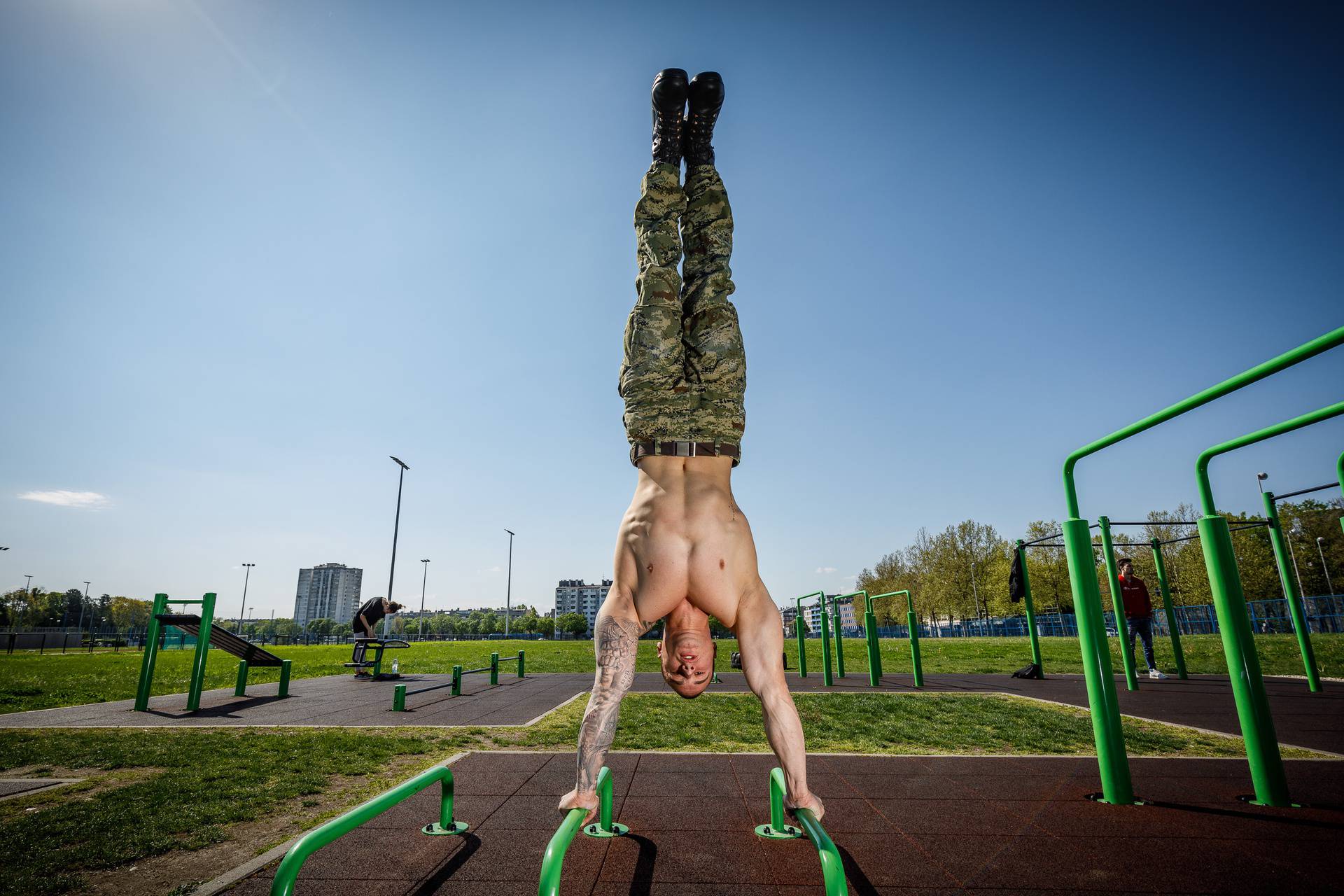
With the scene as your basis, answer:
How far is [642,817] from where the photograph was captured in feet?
12.1

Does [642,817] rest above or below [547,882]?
below

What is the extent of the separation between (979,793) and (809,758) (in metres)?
1.58

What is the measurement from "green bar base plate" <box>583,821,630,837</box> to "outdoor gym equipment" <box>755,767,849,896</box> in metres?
0.78

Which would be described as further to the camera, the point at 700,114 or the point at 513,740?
the point at 513,740

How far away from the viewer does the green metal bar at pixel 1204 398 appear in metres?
2.54

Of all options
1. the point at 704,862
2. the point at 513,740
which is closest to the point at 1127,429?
the point at 704,862

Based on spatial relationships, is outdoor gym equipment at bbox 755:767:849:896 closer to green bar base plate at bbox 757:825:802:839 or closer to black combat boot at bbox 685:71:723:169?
green bar base plate at bbox 757:825:802:839

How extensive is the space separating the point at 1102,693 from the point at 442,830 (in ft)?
13.4

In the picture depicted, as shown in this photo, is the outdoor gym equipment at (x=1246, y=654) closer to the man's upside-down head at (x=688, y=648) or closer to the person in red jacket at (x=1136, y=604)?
the man's upside-down head at (x=688, y=648)

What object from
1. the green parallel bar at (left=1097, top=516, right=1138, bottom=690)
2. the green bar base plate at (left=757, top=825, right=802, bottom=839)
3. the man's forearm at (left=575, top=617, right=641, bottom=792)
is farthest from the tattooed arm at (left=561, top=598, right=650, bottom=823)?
the green parallel bar at (left=1097, top=516, right=1138, bottom=690)

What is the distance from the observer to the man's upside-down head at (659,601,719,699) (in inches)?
103

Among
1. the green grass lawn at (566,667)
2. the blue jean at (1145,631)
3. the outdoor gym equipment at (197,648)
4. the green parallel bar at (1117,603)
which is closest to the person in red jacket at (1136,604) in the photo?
the blue jean at (1145,631)

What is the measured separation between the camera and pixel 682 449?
2551 millimetres

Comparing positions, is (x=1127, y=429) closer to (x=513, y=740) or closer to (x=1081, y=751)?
(x=1081, y=751)
